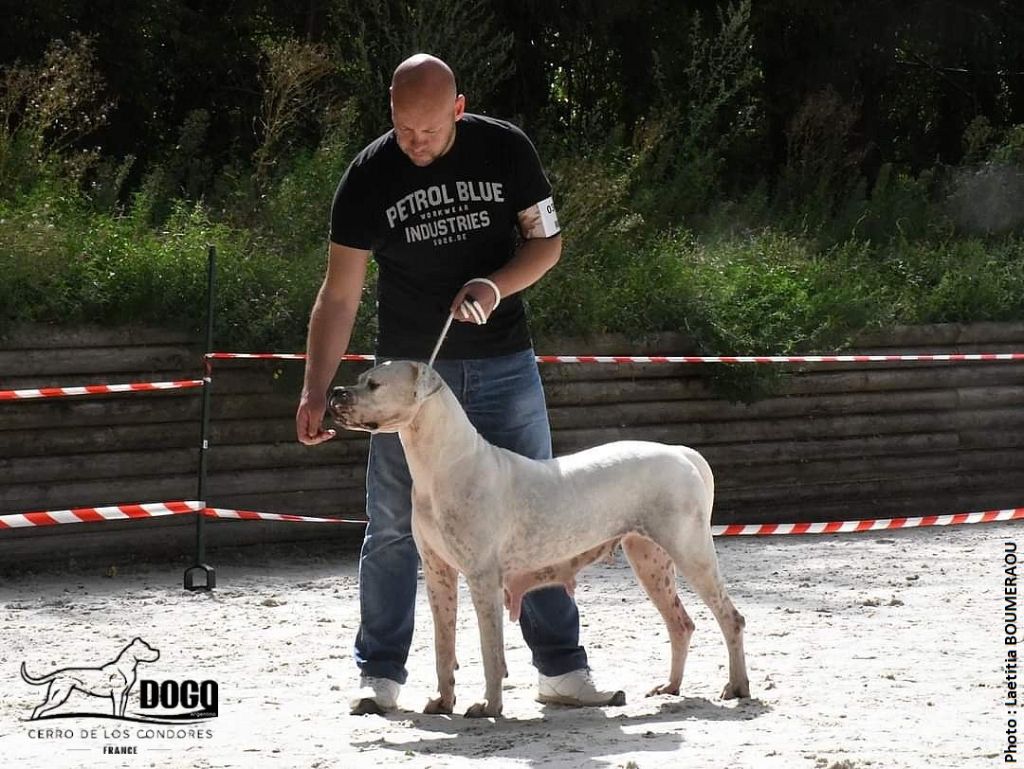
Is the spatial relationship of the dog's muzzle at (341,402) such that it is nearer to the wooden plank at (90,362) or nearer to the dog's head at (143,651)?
the dog's head at (143,651)

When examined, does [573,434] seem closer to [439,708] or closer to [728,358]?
[728,358]

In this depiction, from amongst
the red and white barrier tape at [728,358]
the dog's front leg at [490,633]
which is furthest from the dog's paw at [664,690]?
the red and white barrier tape at [728,358]

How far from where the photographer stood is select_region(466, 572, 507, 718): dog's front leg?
14.9ft

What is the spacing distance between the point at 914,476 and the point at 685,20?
5.42 m

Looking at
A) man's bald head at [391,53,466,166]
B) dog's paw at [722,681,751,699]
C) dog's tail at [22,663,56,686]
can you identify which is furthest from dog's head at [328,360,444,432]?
dog's tail at [22,663,56,686]

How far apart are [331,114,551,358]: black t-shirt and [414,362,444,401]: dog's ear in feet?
1.02

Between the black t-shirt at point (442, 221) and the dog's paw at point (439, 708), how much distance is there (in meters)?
1.14

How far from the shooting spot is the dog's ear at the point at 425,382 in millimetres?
4469

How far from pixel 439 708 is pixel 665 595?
2.93ft

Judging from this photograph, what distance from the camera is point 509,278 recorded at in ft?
15.1

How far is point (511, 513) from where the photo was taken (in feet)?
15.1

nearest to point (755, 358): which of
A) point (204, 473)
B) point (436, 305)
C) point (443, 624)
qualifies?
point (204, 473)

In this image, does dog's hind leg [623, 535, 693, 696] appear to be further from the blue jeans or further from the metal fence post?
the metal fence post

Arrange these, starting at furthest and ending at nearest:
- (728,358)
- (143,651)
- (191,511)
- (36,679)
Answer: (728,358)
(191,511)
(143,651)
(36,679)
